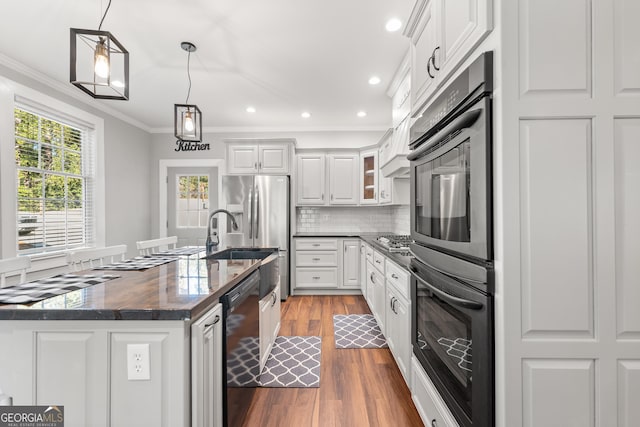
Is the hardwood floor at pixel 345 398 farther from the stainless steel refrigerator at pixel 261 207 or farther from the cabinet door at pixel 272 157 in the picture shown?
the cabinet door at pixel 272 157

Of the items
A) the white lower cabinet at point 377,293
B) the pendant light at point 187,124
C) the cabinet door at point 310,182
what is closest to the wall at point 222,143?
the cabinet door at point 310,182

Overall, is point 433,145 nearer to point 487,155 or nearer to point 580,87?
point 487,155

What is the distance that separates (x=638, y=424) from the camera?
3.08 feet

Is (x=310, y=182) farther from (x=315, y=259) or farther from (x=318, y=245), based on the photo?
(x=315, y=259)

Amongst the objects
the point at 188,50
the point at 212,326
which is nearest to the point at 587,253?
the point at 212,326

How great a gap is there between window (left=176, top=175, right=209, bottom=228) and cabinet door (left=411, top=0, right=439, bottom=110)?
424 centimetres

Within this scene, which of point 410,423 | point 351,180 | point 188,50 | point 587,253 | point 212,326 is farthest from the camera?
point 351,180

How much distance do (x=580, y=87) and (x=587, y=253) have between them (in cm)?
53

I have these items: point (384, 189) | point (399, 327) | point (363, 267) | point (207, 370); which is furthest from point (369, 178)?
point (207, 370)

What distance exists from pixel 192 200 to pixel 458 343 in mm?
4887

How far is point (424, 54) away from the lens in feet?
5.07

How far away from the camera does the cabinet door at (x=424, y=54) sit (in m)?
1.41

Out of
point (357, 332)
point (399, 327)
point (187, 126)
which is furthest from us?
point (357, 332)

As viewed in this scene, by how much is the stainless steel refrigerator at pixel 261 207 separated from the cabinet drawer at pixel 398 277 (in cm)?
212
